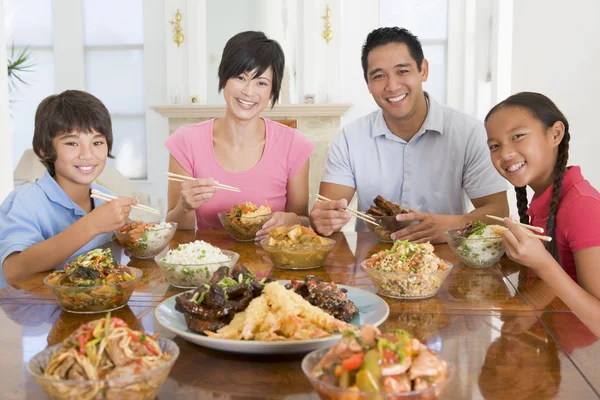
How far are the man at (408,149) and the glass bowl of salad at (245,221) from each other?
74 cm

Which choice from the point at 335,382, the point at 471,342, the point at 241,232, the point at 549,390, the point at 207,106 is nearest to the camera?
the point at 335,382

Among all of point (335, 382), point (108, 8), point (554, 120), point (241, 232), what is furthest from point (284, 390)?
point (108, 8)

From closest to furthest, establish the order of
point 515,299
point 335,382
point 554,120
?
point 335,382 → point 515,299 → point 554,120

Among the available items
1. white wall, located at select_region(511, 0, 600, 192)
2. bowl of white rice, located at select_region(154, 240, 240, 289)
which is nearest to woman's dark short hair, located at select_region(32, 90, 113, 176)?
bowl of white rice, located at select_region(154, 240, 240, 289)

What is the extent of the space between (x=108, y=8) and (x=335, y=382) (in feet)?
19.9

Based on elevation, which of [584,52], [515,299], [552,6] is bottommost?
[515,299]

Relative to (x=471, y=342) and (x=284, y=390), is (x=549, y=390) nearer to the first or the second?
(x=471, y=342)

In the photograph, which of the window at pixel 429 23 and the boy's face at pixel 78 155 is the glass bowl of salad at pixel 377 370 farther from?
the window at pixel 429 23

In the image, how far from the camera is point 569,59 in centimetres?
486

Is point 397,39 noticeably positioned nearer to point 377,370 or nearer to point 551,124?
point 551,124

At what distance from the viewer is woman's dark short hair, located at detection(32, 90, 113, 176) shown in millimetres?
2121

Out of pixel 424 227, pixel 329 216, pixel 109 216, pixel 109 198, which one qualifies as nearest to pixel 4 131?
pixel 109 198

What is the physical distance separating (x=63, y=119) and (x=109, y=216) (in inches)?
21.3

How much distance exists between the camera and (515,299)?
144cm
